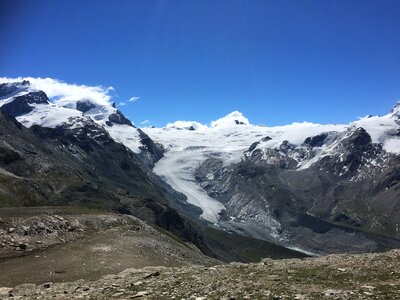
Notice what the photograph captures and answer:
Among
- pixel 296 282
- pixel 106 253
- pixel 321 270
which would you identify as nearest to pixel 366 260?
pixel 321 270

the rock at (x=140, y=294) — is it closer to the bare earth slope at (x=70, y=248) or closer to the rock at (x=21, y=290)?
the rock at (x=21, y=290)

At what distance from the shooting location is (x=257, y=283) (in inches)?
1165

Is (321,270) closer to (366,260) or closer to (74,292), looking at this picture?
(366,260)

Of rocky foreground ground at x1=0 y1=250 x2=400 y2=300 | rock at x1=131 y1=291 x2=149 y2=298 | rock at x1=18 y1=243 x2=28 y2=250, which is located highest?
rocky foreground ground at x1=0 y1=250 x2=400 y2=300

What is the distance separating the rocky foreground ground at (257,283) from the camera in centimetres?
2625

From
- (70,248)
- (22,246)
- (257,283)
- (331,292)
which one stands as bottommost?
(22,246)

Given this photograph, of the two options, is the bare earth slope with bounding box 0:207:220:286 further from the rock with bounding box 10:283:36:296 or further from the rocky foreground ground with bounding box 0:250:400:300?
the rocky foreground ground with bounding box 0:250:400:300

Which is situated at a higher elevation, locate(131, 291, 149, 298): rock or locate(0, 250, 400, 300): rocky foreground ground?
locate(0, 250, 400, 300): rocky foreground ground

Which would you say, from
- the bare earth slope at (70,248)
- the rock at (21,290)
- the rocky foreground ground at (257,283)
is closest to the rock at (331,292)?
the rocky foreground ground at (257,283)

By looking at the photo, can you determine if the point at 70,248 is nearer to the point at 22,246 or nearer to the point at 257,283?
the point at 22,246

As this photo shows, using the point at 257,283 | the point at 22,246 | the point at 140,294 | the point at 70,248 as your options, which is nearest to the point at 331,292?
the point at 257,283

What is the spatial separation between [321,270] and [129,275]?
14.0 meters

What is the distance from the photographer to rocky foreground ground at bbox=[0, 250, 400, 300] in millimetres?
26250

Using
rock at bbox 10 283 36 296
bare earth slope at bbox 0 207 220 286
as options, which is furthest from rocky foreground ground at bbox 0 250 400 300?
bare earth slope at bbox 0 207 220 286
